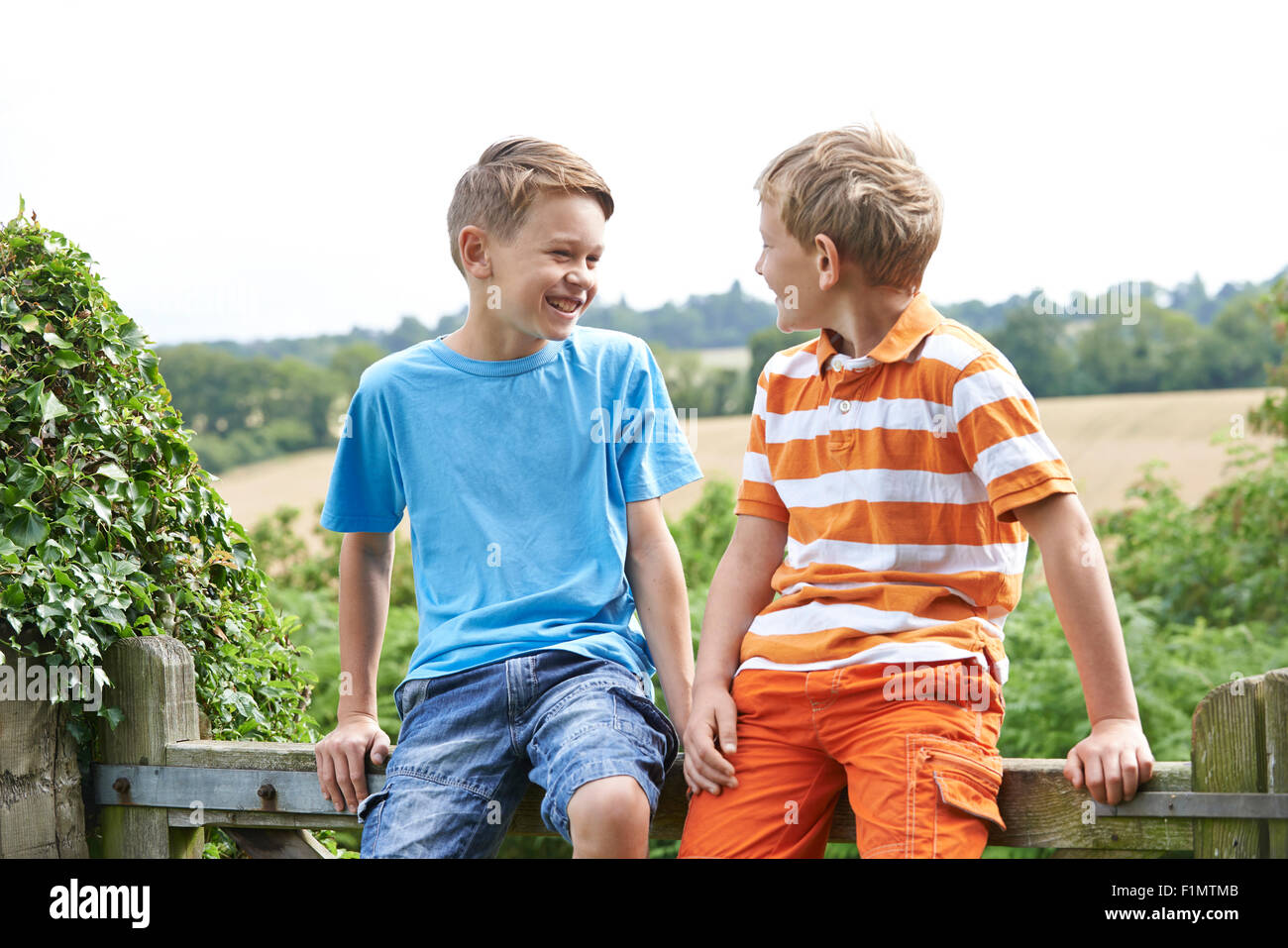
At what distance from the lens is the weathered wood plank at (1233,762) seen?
1.98 meters

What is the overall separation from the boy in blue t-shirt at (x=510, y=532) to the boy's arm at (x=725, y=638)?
7 cm

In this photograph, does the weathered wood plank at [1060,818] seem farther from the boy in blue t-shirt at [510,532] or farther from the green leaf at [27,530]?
the green leaf at [27,530]

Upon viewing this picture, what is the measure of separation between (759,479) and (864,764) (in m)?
0.63

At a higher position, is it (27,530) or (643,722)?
(27,530)

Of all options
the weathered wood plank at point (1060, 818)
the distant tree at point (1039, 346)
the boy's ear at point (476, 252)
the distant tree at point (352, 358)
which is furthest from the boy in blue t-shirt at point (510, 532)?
the distant tree at point (352, 358)

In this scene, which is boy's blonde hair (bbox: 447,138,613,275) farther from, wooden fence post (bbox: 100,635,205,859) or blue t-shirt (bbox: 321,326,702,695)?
wooden fence post (bbox: 100,635,205,859)

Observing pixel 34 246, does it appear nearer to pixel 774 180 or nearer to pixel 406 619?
pixel 774 180

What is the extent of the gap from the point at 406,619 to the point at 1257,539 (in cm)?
566

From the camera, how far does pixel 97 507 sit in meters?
2.57

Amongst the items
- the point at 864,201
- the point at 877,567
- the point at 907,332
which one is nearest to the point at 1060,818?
the point at 877,567

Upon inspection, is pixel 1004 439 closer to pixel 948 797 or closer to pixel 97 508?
pixel 948 797

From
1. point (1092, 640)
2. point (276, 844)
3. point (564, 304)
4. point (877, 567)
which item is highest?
point (564, 304)
